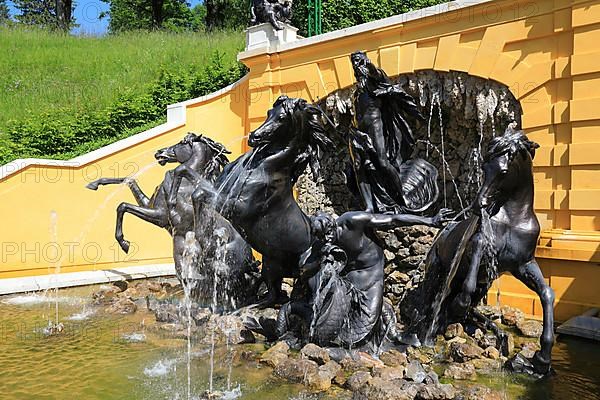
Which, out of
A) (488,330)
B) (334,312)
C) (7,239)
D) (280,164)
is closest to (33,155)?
(7,239)

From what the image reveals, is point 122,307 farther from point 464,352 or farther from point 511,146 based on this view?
point 511,146

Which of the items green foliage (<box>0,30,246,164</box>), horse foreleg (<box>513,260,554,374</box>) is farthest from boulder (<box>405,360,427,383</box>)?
green foliage (<box>0,30,246,164</box>)

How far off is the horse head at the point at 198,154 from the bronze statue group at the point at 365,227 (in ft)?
1.45

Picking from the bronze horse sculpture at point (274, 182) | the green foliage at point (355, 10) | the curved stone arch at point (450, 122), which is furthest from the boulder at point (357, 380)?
the green foliage at point (355, 10)

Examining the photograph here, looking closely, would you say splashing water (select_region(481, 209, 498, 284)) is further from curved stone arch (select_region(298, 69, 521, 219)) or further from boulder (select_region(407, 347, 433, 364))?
curved stone arch (select_region(298, 69, 521, 219))

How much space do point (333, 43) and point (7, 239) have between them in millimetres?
7021

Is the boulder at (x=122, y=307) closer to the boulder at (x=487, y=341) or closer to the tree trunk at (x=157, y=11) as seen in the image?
the boulder at (x=487, y=341)

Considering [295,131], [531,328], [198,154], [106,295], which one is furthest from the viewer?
[106,295]

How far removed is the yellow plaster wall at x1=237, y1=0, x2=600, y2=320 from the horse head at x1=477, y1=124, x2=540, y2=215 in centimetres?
271

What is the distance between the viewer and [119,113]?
41.8 ft

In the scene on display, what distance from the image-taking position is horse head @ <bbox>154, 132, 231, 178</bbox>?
682cm

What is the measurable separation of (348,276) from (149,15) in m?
30.7

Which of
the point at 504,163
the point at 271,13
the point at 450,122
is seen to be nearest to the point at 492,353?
the point at 504,163

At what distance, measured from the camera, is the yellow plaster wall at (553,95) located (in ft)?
21.9
